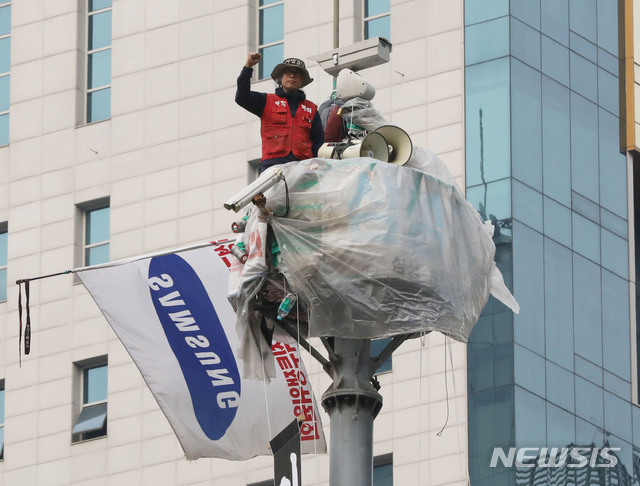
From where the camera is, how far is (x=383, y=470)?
159 feet

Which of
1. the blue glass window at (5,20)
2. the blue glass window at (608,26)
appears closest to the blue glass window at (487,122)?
the blue glass window at (608,26)

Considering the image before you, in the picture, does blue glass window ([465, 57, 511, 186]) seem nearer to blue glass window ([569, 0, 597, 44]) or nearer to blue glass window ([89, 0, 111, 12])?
blue glass window ([569, 0, 597, 44])

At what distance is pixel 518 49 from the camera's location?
49.7 metres

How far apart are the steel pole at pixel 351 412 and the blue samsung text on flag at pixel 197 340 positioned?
29.9ft

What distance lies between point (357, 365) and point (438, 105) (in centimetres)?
2482

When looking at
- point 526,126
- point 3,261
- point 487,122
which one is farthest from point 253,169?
point 3,261

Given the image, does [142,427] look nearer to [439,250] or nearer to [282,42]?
[282,42]

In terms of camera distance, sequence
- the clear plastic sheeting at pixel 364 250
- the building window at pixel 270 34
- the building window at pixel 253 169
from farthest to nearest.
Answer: the building window at pixel 270 34 < the building window at pixel 253 169 < the clear plastic sheeting at pixel 364 250

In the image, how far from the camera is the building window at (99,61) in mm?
56125

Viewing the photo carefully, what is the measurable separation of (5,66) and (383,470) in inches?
643

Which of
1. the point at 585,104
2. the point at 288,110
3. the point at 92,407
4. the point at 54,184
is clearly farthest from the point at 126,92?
the point at 288,110

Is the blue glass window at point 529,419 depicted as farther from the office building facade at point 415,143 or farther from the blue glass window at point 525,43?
the blue glass window at point 525,43

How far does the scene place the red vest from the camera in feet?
87.0

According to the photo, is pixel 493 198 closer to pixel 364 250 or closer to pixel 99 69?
pixel 99 69
